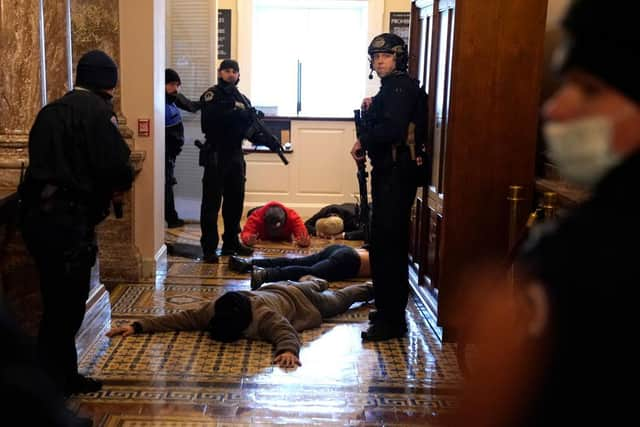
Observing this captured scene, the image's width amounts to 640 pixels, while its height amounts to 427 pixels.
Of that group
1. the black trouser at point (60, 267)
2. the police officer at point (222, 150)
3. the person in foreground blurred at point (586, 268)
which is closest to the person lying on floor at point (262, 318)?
the black trouser at point (60, 267)

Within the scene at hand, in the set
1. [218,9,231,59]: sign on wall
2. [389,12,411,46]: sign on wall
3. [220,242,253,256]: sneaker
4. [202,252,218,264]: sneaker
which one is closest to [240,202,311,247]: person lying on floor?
[220,242,253,256]: sneaker

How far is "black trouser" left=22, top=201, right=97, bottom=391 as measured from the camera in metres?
2.85

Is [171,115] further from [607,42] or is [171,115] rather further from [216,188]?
[607,42]

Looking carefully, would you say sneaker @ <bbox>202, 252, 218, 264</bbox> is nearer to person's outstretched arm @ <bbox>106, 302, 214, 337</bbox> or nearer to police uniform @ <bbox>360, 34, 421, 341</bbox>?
person's outstretched arm @ <bbox>106, 302, 214, 337</bbox>

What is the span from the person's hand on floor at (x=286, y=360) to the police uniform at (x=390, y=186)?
21.2 inches

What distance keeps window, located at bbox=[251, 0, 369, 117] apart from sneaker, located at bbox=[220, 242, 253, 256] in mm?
2605

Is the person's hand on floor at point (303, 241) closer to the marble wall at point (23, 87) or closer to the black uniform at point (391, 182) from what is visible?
the black uniform at point (391, 182)

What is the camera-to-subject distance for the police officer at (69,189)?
2830mm

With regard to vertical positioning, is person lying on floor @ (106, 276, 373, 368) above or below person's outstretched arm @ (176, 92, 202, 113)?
below

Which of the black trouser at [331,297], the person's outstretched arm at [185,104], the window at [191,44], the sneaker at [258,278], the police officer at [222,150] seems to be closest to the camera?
the black trouser at [331,297]

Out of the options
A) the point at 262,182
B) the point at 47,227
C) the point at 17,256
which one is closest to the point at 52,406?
the point at 47,227

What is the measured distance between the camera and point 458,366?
3693mm

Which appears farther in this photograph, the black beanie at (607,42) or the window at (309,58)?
the window at (309,58)

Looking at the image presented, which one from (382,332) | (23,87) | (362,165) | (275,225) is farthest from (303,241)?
(23,87)
